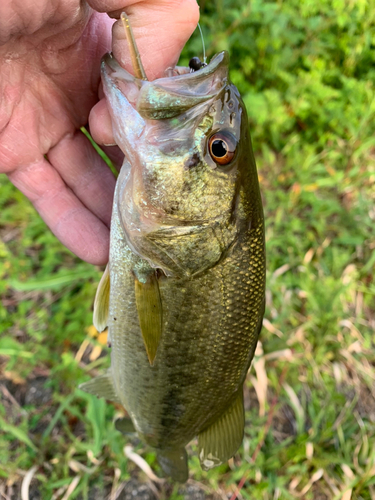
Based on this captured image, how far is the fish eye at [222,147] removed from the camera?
1339mm

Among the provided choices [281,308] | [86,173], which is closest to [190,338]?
[86,173]

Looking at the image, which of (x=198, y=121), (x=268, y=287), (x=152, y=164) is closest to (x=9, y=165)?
(x=152, y=164)

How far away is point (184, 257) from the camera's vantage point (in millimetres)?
1447


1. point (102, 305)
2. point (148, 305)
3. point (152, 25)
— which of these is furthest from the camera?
point (102, 305)

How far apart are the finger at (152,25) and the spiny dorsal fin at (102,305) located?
0.98 meters

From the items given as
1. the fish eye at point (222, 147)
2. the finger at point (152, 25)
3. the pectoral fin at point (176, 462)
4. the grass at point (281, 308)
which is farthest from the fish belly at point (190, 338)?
the grass at point (281, 308)

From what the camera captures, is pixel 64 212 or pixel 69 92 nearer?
pixel 69 92

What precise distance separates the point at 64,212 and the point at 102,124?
2.17ft

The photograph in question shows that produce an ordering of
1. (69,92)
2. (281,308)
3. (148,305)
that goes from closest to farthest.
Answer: (148,305)
(69,92)
(281,308)

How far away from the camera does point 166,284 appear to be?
1.53 m

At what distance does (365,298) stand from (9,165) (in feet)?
10.4

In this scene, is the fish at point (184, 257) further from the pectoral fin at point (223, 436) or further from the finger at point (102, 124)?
the finger at point (102, 124)

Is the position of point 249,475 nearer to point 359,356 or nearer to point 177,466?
point 177,466

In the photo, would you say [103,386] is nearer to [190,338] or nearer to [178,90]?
[190,338]
